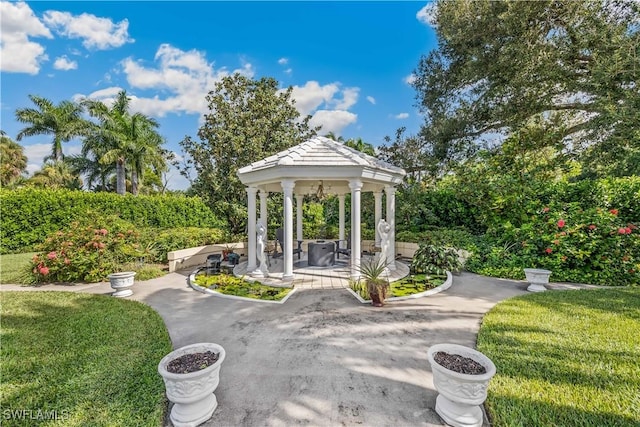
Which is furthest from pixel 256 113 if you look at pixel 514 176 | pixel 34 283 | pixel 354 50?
pixel 514 176

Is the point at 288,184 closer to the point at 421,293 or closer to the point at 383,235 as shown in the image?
the point at 383,235

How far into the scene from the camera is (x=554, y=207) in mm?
10016

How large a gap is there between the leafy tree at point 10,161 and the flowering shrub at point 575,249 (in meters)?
48.0

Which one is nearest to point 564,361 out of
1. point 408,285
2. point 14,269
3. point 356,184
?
point 408,285

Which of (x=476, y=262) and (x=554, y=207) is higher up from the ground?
(x=554, y=207)

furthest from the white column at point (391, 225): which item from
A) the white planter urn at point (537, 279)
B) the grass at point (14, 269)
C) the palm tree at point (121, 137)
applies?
the palm tree at point (121, 137)

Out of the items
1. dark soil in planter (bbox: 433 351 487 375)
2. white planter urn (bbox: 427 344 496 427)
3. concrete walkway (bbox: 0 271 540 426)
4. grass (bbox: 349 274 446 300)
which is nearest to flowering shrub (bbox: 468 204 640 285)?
concrete walkway (bbox: 0 271 540 426)

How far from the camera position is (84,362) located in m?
4.23

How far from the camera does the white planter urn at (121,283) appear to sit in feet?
25.0

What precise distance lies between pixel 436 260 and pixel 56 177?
3805 cm

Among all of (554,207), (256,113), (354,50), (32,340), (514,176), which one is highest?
(354,50)

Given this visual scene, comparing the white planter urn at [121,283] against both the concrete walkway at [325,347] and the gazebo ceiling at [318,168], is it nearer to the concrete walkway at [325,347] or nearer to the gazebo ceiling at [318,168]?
the concrete walkway at [325,347]

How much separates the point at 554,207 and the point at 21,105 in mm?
42188

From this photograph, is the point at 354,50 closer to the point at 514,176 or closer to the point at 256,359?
the point at 514,176
